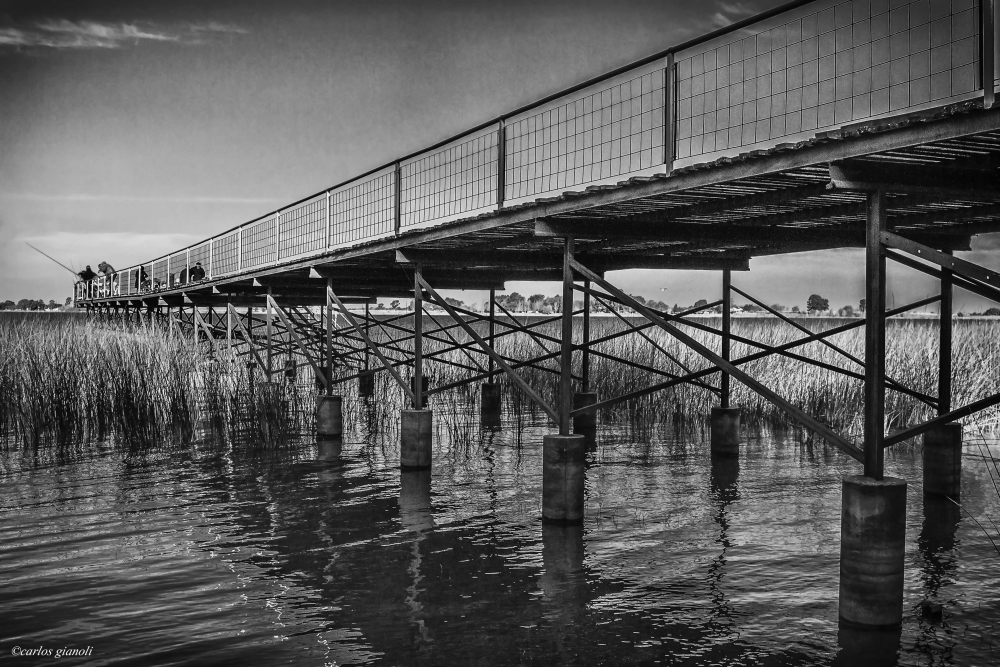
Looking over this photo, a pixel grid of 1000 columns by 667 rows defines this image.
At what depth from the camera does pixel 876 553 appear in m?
6.71

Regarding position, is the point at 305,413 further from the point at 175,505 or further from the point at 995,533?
the point at 995,533

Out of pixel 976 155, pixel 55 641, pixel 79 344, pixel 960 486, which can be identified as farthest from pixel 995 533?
pixel 79 344

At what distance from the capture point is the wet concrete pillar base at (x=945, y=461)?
37.4ft

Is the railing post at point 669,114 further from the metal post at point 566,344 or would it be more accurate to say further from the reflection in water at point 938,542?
the reflection in water at point 938,542

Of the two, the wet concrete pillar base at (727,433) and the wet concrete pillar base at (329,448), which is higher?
the wet concrete pillar base at (727,433)

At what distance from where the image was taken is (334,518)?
34.8 feet

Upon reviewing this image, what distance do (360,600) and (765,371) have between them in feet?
49.9

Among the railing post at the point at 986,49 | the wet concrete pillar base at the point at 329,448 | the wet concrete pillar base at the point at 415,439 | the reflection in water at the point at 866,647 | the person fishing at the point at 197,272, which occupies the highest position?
the person fishing at the point at 197,272

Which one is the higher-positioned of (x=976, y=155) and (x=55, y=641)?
(x=976, y=155)

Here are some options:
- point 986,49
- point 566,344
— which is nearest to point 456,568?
point 566,344

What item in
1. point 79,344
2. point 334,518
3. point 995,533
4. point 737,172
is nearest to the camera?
point 737,172

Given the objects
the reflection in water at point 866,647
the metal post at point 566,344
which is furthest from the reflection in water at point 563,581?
the reflection in water at point 866,647

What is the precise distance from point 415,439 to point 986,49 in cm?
1009

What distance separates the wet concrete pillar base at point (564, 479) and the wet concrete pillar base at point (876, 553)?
3.97m
